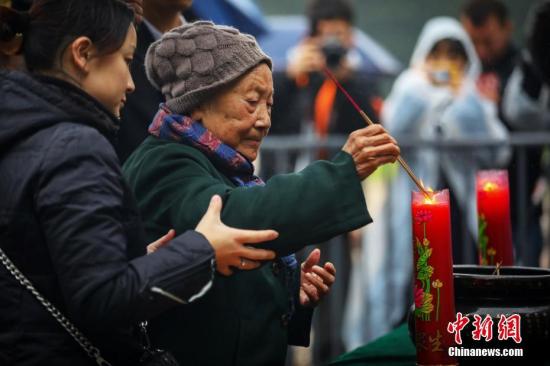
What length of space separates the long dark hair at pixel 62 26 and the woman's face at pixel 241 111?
0.62ft

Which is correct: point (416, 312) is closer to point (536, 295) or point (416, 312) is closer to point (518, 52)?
point (536, 295)

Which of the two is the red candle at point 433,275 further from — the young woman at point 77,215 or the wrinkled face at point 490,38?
the wrinkled face at point 490,38

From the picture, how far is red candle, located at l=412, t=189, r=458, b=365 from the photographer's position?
175 centimetres

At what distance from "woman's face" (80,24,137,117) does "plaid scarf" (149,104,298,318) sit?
124 mm

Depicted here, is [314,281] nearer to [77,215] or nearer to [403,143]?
[77,215]

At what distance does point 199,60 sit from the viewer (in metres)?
1.70

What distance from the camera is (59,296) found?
60.5 inches

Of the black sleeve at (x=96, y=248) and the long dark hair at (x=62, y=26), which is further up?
the long dark hair at (x=62, y=26)

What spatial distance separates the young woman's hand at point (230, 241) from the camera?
155 cm

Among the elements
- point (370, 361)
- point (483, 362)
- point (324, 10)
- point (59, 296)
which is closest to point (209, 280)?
point (59, 296)

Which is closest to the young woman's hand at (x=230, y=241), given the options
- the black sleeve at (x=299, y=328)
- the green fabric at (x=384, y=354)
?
the black sleeve at (x=299, y=328)

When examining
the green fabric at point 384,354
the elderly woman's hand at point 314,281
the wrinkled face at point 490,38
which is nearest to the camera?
the elderly woman's hand at point 314,281

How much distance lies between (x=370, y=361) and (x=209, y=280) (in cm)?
74

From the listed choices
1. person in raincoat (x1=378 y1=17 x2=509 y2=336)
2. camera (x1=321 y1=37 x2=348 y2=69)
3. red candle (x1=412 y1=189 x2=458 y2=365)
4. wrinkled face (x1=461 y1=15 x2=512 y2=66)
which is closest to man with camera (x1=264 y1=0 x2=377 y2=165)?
camera (x1=321 y1=37 x2=348 y2=69)
